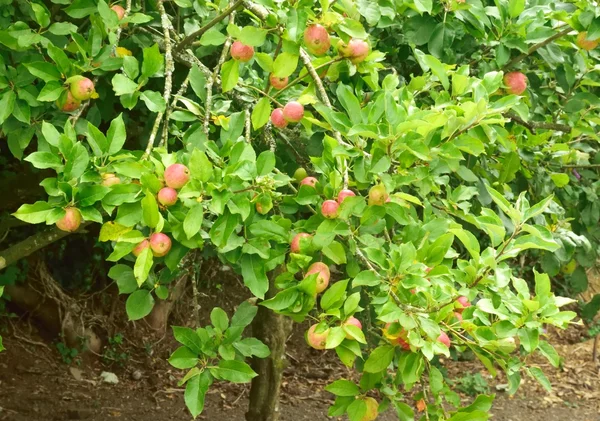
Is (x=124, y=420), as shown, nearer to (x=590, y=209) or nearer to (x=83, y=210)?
(x=590, y=209)

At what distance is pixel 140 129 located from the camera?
299cm

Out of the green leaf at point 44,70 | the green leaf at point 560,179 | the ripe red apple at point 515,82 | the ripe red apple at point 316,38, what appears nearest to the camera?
the ripe red apple at point 316,38

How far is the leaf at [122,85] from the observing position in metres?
1.75

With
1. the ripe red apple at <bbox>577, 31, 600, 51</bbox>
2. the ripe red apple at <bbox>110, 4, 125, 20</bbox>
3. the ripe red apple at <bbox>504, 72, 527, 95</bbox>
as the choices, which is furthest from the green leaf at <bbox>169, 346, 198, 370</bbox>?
the ripe red apple at <bbox>577, 31, 600, 51</bbox>

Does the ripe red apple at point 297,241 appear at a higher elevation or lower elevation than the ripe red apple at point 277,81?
lower

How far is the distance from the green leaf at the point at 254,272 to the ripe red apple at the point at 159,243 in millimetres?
169

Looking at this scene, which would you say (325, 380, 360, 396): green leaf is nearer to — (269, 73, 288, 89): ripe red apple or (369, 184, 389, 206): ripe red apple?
(369, 184, 389, 206): ripe red apple

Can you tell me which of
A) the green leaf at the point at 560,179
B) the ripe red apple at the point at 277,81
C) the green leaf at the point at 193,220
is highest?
the ripe red apple at the point at 277,81

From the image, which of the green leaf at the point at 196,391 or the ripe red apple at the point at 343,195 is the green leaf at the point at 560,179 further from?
the green leaf at the point at 196,391

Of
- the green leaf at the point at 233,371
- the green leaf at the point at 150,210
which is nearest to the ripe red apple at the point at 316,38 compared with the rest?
the green leaf at the point at 150,210

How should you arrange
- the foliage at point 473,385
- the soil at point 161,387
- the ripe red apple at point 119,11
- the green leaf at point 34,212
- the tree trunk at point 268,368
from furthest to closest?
the foliage at point 473,385
the soil at point 161,387
the tree trunk at point 268,368
the ripe red apple at point 119,11
the green leaf at point 34,212

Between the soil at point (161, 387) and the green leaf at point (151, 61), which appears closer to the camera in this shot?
the green leaf at point (151, 61)

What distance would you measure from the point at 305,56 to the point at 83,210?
0.56m

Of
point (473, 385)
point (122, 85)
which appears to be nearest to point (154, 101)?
point (122, 85)
